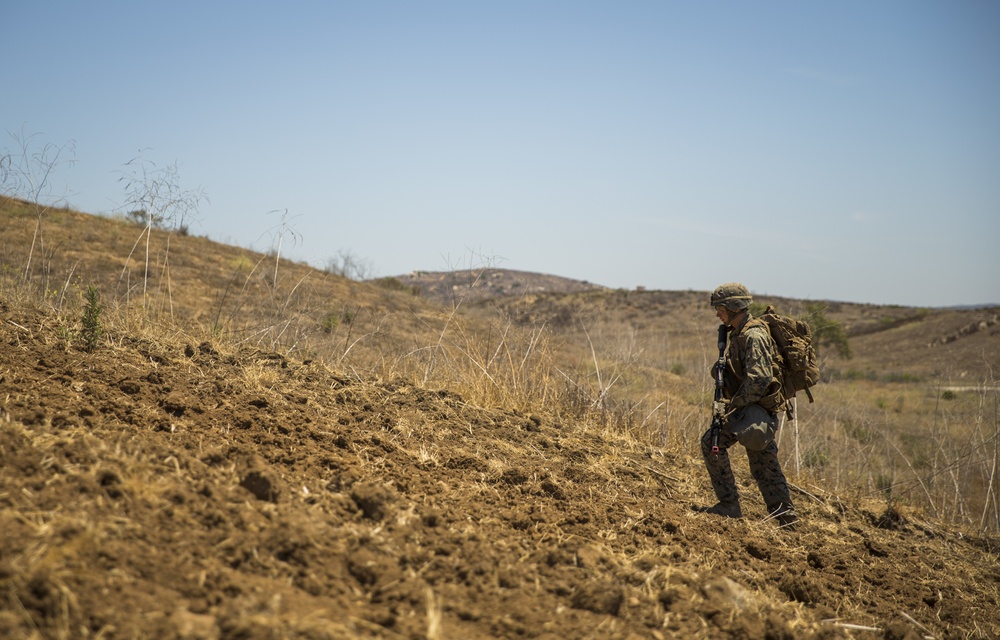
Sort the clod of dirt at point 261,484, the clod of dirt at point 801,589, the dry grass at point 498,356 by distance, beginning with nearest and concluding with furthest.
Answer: the clod of dirt at point 261,484
the clod of dirt at point 801,589
the dry grass at point 498,356

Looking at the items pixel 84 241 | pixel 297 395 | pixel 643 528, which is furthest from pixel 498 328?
pixel 84 241

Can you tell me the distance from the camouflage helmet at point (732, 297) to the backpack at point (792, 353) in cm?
17

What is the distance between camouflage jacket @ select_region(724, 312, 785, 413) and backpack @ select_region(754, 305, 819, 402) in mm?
99

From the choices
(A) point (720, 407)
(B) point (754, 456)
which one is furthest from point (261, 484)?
(B) point (754, 456)

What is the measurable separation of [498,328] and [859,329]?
3966 cm

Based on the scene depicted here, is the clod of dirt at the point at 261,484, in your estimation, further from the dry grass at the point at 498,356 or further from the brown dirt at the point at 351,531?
the dry grass at the point at 498,356

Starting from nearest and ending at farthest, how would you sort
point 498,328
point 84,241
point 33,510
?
point 33,510
point 498,328
point 84,241

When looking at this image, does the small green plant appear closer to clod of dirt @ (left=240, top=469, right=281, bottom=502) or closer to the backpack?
clod of dirt @ (left=240, top=469, right=281, bottom=502)

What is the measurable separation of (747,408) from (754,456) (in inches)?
17.8

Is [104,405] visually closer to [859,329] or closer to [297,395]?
[297,395]

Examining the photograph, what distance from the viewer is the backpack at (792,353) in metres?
5.00

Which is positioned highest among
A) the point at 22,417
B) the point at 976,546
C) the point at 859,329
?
the point at 859,329

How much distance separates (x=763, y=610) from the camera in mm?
3365

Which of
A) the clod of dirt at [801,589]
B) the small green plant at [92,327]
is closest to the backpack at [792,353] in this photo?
the clod of dirt at [801,589]
